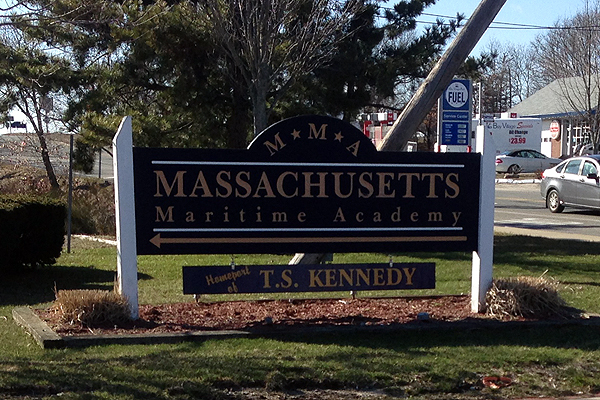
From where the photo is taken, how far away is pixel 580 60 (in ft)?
121

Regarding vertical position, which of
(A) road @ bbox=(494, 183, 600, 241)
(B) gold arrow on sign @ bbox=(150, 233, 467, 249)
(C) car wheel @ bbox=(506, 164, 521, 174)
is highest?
(C) car wheel @ bbox=(506, 164, 521, 174)

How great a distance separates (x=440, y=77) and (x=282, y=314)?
11.9 feet

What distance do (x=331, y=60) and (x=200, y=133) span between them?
9.69 ft

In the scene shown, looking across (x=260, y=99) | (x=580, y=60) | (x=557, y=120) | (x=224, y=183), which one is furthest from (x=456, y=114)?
(x=557, y=120)

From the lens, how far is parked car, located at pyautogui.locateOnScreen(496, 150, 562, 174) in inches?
1559

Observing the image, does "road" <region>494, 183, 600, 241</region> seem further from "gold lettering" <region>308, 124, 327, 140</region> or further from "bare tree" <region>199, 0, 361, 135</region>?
"gold lettering" <region>308, 124, 327, 140</region>

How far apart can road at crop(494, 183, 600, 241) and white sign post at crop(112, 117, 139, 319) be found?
439 inches

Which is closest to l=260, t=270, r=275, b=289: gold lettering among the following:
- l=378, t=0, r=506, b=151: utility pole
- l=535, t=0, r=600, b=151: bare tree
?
l=378, t=0, r=506, b=151: utility pole

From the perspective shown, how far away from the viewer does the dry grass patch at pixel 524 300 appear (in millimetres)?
7668

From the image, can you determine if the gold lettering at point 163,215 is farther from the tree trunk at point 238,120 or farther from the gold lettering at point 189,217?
the tree trunk at point 238,120

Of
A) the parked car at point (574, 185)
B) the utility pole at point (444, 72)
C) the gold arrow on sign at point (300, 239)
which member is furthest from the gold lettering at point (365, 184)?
the parked car at point (574, 185)

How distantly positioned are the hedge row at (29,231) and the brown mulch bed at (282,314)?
220 centimetres

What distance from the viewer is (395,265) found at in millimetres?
7895

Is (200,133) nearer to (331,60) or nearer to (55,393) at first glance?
(331,60)
